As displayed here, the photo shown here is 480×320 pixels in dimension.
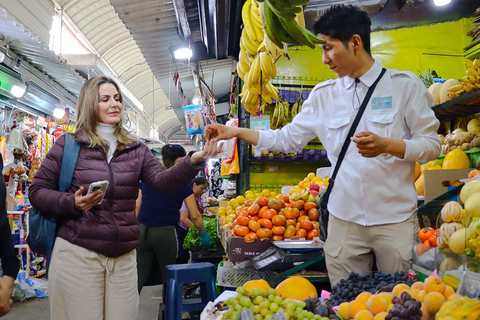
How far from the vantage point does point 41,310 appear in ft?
17.1

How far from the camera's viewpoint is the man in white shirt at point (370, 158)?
202cm


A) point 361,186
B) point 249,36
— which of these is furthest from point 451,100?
point 361,186

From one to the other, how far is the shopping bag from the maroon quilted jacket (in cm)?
3

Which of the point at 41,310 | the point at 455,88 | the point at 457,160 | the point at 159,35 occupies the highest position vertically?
the point at 159,35

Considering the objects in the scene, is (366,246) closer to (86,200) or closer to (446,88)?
(86,200)

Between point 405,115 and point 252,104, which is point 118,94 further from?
point 252,104

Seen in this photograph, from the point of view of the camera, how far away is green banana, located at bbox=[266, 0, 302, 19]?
131 cm

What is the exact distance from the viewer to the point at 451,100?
12.6ft

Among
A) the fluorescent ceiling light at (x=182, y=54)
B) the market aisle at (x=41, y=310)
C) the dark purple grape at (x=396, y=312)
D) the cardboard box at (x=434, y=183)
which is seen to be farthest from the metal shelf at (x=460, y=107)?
the market aisle at (x=41, y=310)

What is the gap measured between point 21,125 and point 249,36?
15.9 feet

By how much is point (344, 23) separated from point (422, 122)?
0.64 m

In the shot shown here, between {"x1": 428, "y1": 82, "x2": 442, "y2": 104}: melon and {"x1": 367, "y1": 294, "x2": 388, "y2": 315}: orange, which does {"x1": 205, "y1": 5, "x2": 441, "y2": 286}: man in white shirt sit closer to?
{"x1": 367, "y1": 294, "x2": 388, "y2": 315}: orange

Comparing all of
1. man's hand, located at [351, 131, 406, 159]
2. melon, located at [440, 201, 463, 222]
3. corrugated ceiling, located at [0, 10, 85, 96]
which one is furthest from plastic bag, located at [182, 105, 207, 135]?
melon, located at [440, 201, 463, 222]

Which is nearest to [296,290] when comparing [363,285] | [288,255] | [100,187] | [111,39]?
[288,255]
